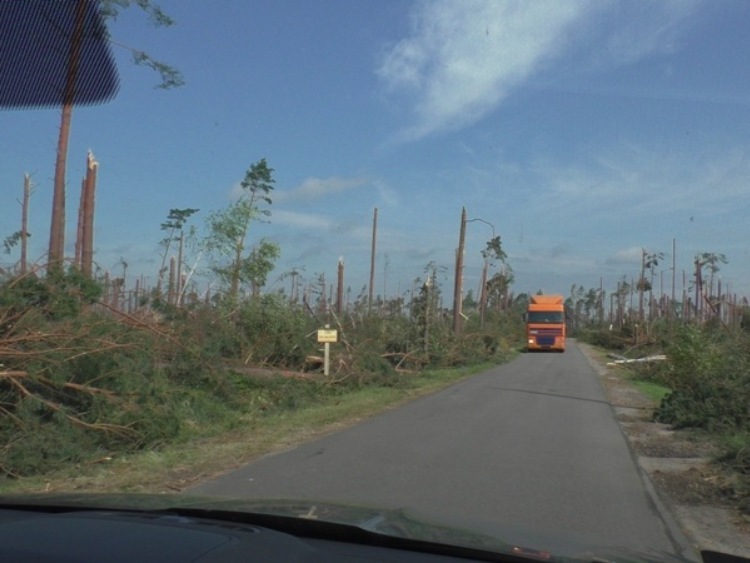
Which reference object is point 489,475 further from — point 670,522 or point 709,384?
point 709,384

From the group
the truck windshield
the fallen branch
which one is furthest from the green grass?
the truck windshield

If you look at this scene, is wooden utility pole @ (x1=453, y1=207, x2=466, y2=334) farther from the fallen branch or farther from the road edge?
the road edge

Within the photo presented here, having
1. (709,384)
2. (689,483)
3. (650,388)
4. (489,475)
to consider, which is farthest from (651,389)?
(489,475)

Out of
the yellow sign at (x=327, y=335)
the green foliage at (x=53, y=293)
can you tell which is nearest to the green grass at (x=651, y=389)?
the yellow sign at (x=327, y=335)

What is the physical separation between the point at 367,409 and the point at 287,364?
17.7 feet

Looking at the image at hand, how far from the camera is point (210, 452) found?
11.4 meters

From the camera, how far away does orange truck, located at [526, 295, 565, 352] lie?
162 ft

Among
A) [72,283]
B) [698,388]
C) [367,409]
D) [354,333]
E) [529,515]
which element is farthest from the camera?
[354,333]

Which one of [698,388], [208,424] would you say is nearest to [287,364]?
[208,424]

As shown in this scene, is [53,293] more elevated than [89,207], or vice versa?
[89,207]

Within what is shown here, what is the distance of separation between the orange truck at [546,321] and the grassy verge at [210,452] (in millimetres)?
31297

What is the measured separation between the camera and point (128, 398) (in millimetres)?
11500

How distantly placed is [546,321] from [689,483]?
1601 inches

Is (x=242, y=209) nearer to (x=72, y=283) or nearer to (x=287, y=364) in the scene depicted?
(x=287, y=364)
